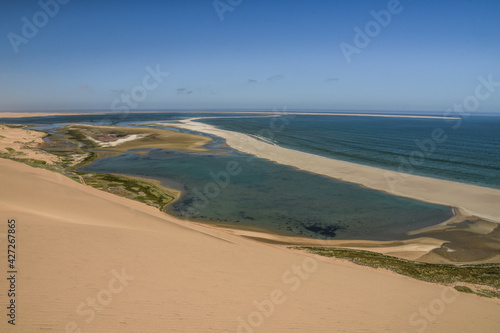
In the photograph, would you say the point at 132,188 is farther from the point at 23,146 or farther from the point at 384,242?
the point at 23,146

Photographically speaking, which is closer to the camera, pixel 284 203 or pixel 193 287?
pixel 193 287

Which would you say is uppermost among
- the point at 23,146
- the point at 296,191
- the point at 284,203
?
the point at 23,146

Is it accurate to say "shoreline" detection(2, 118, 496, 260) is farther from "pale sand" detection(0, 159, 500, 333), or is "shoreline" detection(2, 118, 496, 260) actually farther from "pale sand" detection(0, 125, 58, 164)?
"pale sand" detection(0, 125, 58, 164)

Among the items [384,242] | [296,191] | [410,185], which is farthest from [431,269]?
[410,185]

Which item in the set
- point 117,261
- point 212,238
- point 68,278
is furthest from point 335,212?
point 68,278

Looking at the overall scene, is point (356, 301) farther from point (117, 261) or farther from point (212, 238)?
point (117, 261)

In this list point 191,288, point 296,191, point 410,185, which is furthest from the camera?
point 410,185

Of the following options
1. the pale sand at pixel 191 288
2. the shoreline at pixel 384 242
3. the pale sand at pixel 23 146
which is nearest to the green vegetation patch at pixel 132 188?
the shoreline at pixel 384 242

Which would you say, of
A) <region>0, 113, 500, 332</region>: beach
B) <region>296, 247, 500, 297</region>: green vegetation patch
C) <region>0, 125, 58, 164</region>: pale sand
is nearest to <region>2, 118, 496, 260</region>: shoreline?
<region>0, 113, 500, 332</region>: beach
